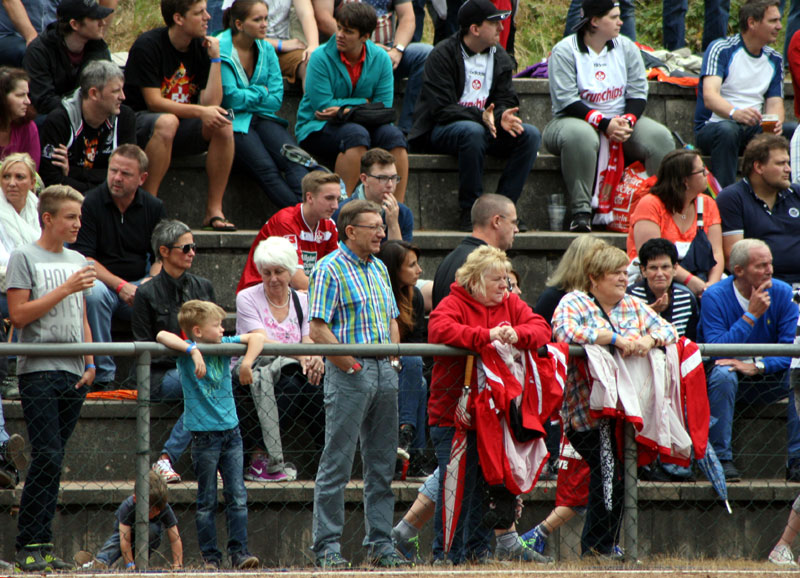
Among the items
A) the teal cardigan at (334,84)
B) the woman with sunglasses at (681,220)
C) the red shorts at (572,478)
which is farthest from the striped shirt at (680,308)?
the teal cardigan at (334,84)

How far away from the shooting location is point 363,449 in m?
5.39

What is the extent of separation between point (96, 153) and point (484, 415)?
3.66 metres

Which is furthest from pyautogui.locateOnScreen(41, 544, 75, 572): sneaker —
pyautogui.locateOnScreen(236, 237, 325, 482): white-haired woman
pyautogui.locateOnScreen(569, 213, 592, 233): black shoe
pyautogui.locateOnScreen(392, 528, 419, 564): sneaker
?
pyautogui.locateOnScreen(569, 213, 592, 233): black shoe

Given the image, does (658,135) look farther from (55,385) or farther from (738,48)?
(55,385)

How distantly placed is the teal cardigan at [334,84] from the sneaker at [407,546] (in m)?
3.50

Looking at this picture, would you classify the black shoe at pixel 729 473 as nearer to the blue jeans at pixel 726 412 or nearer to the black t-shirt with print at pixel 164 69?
the blue jeans at pixel 726 412

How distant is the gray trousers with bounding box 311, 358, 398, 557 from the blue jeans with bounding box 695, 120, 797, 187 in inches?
172

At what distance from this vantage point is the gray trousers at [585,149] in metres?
8.27

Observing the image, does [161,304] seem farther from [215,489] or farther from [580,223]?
[580,223]

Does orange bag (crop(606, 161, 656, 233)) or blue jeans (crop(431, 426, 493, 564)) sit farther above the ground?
orange bag (crop(606, 161, 656, 233))

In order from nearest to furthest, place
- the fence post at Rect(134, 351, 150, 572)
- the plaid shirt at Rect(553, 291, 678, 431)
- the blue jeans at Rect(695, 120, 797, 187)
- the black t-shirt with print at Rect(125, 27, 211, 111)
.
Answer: the fence post at Rect(134, 351, 150, 572) < the plaid shirt at Rect(553, 291, 678, 431) < the black t-shirt with print at Rect(125, 27, 211, 111) < the blue jeans at Rect(695, 120, 797, 187)

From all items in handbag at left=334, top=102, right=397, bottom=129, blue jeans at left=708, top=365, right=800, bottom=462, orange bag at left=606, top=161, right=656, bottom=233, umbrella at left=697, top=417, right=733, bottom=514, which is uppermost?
handbag at left=334, top=102, right=397, bottom=129

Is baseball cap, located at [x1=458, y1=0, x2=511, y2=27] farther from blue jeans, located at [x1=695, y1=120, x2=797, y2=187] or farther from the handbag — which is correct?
blue jeans, located at [x1=695, y1=120, x2=797, y2=187]

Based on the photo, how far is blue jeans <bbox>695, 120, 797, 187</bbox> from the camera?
8.63 m
